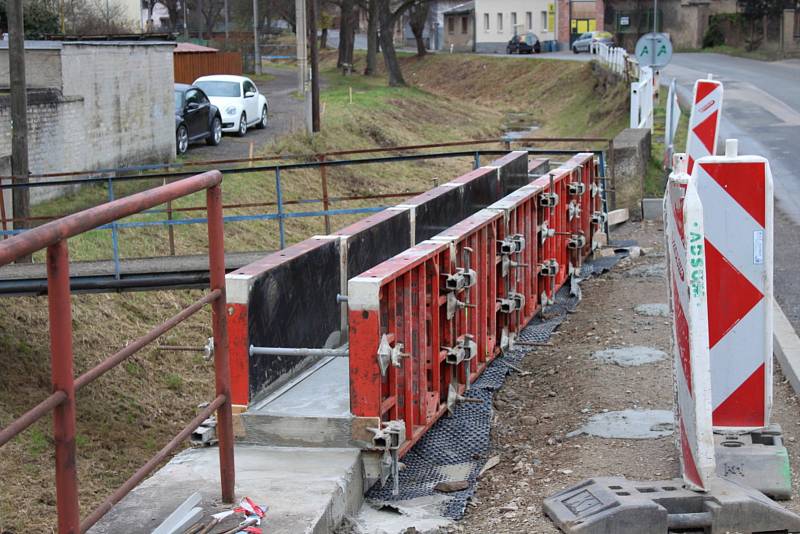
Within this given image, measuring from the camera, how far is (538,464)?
6855 millimetres

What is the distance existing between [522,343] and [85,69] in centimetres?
1701

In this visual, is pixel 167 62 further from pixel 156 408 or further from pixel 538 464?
pixel 538 464

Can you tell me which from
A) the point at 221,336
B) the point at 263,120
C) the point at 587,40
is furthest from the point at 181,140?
the point at 587,40

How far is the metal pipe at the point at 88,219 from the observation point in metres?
3.32

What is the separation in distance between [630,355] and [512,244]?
1.27 meters

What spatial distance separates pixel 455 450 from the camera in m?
7.08

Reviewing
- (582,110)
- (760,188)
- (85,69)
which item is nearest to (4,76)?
(85,69)

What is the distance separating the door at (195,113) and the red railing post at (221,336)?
2478cm

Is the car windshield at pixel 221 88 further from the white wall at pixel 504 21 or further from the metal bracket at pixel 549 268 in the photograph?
the white wall at pixel 504 21

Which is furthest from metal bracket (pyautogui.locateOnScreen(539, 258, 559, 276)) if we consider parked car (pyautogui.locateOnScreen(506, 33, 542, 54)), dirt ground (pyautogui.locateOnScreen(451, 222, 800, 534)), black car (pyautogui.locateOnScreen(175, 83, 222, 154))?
parked car (pyautogui.locateOnScreen(506, 33, 542, 54))

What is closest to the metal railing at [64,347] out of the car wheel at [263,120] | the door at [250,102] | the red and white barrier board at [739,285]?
the red and white barrier board at [739,285]

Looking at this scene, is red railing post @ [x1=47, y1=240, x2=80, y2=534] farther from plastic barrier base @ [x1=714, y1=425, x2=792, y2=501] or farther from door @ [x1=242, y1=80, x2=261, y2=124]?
door @ [x1=242, y1=80, x2=261, y2=124]

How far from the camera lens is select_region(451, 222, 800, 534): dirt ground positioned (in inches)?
247

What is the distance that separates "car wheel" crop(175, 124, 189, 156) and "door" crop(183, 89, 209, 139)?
30 centimetres
